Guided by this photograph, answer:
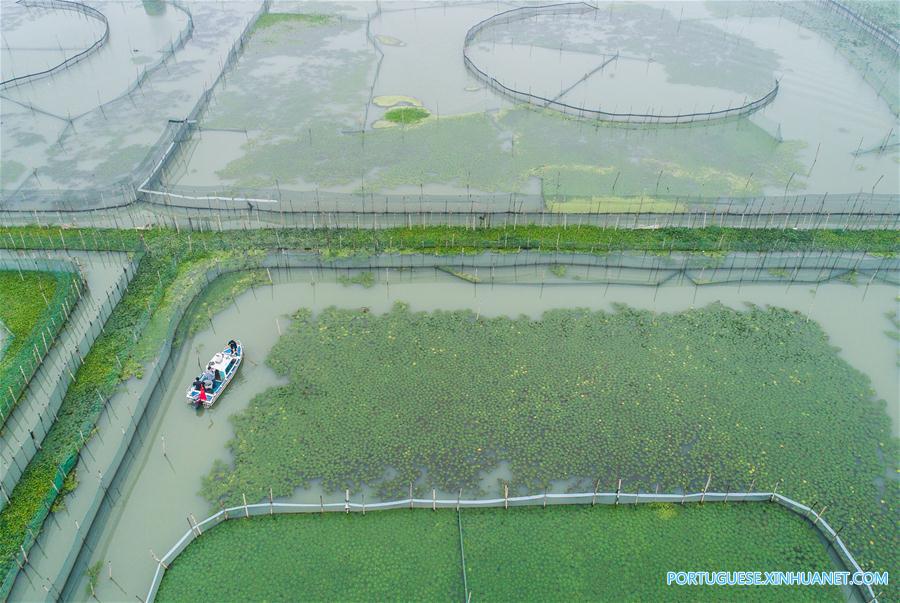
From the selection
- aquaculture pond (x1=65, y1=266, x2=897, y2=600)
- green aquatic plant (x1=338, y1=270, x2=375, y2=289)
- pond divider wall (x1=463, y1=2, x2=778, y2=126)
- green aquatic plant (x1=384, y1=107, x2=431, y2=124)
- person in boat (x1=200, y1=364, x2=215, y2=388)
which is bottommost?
aquaculture pond (x1=65, y1=266, x2=897, y2=600)

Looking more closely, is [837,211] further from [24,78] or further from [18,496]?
[24,78]

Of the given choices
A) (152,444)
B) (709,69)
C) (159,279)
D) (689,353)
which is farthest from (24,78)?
(709,69)

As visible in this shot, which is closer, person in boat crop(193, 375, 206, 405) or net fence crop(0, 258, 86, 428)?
net fence crop(0, 258, 86, 428)

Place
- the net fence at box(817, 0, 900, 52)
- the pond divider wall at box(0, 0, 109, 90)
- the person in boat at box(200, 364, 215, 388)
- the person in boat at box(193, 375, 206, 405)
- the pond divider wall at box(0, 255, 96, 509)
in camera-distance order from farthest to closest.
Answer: the net fence at box(817, 0, 900, 52)
the pond divider wall at box(0, 0, 109, 90)
the person in boat at box(200, 364, 215, 388)
the person in boat at box(193, 375, 206, 405)
the pond divider wall at box(0, 255, 96, 509)

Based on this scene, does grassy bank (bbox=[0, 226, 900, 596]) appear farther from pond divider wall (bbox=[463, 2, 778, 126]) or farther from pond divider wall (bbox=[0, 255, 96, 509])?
pond divider wall (bbox=[463, 2, 778, 126])

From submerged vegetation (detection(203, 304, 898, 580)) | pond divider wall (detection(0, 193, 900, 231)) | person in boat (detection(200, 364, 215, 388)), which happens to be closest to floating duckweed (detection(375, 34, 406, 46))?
pond divider wall (detection(0, 193, 900, 231))

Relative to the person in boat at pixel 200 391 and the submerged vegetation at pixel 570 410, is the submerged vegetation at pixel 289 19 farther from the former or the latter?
the person in boat at pixel 200 391

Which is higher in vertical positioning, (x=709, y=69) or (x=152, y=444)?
(x=709, y=69)

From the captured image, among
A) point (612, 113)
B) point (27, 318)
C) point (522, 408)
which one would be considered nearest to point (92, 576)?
point (27, 318)
